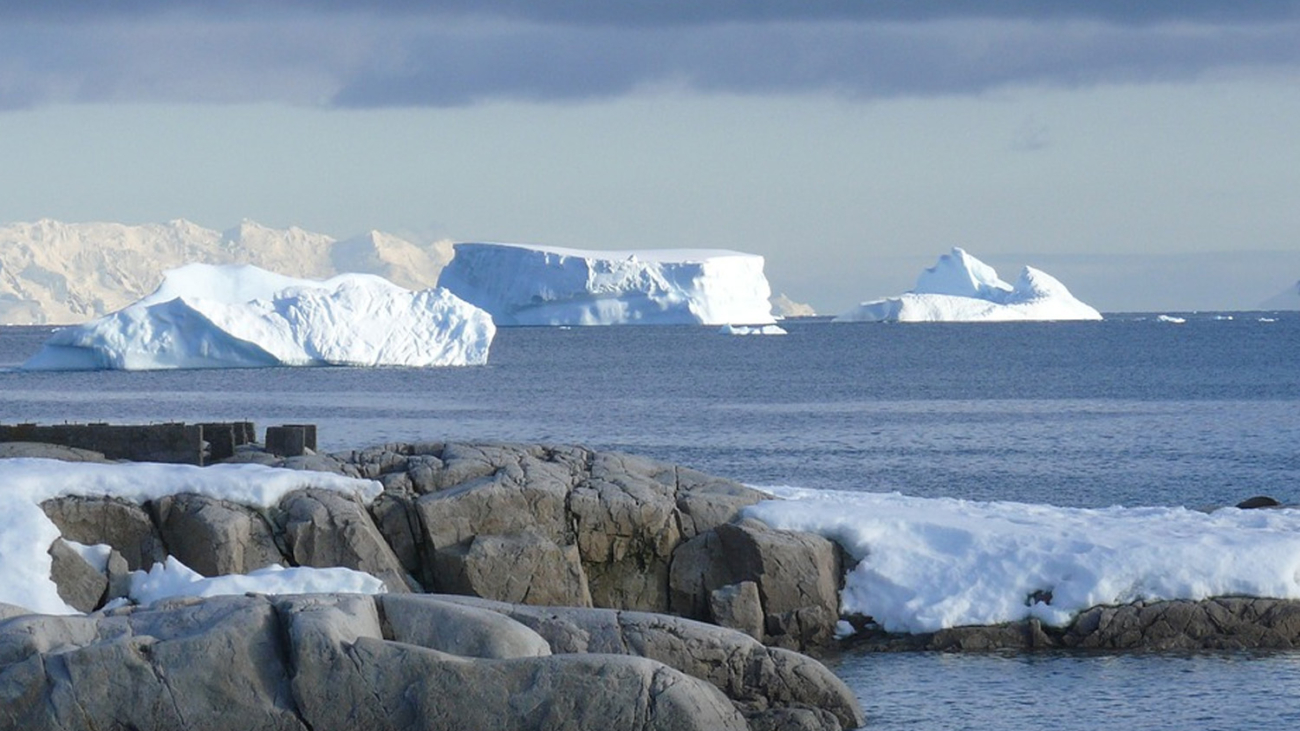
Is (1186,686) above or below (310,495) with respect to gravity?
below

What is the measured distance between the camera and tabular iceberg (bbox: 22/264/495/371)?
76.5 m

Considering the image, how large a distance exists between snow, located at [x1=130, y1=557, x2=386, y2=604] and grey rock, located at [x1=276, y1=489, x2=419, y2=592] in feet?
1.92

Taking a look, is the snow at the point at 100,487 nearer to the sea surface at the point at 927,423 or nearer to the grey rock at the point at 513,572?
the grey rock at the point at 513,572

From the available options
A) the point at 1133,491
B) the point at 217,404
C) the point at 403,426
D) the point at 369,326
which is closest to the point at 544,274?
the point at 369,326

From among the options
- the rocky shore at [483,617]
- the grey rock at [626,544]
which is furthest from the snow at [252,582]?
the grey rock at [626,544]

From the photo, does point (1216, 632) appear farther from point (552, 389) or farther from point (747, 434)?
point (552, 389)

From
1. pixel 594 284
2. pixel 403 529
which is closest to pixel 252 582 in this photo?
pixel 403 529

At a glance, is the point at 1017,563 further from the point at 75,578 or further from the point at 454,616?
the point at 75,578

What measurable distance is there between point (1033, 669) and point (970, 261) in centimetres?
14875

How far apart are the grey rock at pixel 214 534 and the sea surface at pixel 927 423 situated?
6715 millimetres

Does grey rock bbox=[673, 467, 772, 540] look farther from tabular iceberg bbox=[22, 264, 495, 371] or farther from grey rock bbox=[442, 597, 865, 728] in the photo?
tabular iceberg bbox=[22, 264, 495, 371]

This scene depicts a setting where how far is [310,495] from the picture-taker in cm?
2128

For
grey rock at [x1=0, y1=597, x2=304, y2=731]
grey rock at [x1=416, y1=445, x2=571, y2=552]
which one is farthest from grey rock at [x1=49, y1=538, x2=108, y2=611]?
grey rock at [x1=0, y1=597, x2=304, y2=731]

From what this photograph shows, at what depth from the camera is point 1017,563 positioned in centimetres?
2123
